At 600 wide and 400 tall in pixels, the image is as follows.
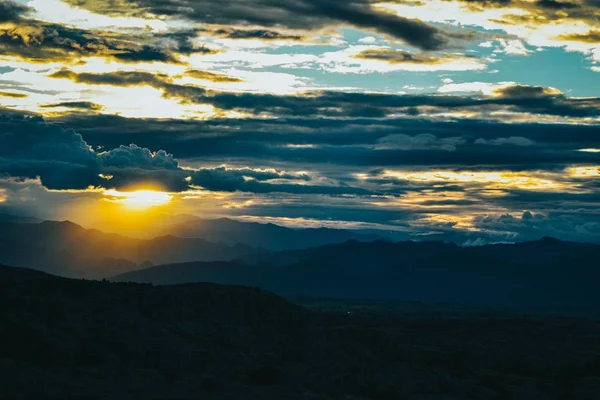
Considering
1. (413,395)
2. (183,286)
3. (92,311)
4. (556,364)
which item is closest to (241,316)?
(183,286)

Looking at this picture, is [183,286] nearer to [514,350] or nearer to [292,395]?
[292,395]

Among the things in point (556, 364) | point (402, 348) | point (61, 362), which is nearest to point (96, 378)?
point (61, 362)

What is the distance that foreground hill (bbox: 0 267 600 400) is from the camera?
111 metres

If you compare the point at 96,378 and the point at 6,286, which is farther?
the point at 6,286

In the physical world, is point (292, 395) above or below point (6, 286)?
below

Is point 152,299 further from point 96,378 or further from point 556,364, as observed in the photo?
point 556,364

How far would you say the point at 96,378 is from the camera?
11019 centimetres

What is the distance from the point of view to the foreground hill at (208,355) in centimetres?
11125

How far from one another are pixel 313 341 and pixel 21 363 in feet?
170

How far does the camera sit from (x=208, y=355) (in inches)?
4998

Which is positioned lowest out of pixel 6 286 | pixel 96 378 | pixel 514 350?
pixel 514 350

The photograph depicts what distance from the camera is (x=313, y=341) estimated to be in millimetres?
140625

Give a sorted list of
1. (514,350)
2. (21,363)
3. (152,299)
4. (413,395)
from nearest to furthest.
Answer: (21,363) < (413,395) < (152,299) < (514,350)

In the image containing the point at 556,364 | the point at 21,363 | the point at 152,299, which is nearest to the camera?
the point at 21,363
